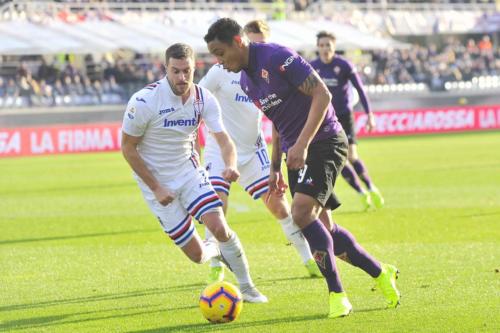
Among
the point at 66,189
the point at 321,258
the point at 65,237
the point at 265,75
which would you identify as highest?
the point at 265,75

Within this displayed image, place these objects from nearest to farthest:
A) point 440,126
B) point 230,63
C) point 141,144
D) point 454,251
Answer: point 230,63, point 141,144, point 454,251, point 440,126

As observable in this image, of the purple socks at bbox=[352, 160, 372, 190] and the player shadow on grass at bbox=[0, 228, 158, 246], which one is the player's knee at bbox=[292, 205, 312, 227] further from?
the purple socks at bbox=[352, 160, 372, 190]

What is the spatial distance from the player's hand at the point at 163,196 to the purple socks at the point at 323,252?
44.6 inches

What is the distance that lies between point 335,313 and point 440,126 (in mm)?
28486

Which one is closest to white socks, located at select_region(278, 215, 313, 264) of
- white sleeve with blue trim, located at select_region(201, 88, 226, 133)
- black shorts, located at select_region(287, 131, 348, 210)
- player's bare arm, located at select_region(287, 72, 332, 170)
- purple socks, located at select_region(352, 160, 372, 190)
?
white sleeve with blue trim, located at select_region(201, 88, 226, 133)

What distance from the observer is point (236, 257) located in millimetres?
8500

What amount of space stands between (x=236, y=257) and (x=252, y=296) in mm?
359

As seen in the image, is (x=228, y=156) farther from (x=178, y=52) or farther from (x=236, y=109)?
(x=236, y=109)

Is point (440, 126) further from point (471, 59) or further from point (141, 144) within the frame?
point (141, 144)

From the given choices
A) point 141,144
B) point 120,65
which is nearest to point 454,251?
point 141,144

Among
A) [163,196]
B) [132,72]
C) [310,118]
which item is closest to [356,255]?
[310,118]

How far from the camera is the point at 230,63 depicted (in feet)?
24.7

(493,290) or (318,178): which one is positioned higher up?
(318,178)

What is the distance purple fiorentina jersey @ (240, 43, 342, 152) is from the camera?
7.43m
